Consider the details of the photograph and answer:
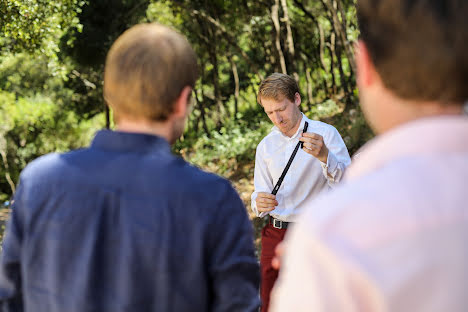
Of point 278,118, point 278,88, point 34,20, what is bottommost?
point 278,118

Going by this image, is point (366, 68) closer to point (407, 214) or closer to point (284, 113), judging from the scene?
point (407, 214)

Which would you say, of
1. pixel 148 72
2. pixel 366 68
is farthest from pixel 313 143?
pixel 366 68

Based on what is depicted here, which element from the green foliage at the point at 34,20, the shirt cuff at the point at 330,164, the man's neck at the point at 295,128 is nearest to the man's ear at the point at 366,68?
the shirt cuff at the point at 330,164

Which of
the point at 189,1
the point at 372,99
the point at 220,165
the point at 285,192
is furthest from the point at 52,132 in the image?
the point at 372,99

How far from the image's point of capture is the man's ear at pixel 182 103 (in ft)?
5.09

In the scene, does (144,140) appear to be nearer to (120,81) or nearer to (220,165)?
(120,81)

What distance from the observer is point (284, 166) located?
12.4ft

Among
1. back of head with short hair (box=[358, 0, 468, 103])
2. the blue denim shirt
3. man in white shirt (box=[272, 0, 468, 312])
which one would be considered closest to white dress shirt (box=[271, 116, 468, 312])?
man in white shirt (box=[272, 0, 468, 312])

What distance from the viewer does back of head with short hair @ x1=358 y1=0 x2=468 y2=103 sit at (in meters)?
0.91

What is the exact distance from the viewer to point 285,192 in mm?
3725

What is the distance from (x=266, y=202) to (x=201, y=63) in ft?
67.1

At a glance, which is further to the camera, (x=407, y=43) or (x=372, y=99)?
(x=372, y=99)

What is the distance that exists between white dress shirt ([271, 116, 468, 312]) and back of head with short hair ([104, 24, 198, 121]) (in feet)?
2.64

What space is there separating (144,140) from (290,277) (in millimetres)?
784
